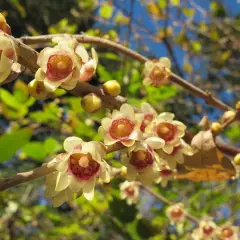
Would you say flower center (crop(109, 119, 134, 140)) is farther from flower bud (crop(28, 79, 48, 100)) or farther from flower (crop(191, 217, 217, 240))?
flower (crop(191, 217, 217, 240))

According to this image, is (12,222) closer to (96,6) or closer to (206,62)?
(96,6)

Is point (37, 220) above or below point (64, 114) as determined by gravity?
below

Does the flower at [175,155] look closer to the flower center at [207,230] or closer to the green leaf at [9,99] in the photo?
the flower center at [207,230]

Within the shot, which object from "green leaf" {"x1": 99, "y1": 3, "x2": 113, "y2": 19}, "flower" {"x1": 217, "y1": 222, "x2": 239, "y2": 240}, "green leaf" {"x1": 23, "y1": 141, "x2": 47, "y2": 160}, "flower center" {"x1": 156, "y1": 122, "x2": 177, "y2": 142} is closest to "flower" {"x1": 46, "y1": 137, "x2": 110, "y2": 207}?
"flower center" {"x1": 156, "y1": 122, "x2": 177, "y2": 142}

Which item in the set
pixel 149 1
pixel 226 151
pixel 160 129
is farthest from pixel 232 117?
pixel 149 1

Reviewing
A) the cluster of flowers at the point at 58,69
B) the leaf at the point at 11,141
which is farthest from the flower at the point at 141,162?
the leaf at the point at 11,141

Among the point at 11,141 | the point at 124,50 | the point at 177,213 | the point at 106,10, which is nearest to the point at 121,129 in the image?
the point at 124,50

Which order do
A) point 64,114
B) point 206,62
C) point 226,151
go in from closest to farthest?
point 226,151 < point 64,114 < point 206,62
